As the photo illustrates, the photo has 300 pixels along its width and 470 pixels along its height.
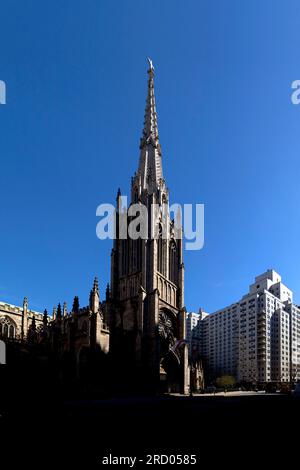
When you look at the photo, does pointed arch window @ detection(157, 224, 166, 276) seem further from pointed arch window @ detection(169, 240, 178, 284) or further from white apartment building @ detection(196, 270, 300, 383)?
white apartment building @ detection(196, 270, 300, 383)

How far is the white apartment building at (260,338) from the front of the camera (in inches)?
4948

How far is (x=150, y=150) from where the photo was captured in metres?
74.1

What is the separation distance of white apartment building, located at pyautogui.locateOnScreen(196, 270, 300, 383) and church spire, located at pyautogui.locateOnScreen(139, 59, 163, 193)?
78.7 metres

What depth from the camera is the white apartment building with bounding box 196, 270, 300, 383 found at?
412 feet

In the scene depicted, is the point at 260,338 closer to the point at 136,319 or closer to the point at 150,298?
the point at 150,298

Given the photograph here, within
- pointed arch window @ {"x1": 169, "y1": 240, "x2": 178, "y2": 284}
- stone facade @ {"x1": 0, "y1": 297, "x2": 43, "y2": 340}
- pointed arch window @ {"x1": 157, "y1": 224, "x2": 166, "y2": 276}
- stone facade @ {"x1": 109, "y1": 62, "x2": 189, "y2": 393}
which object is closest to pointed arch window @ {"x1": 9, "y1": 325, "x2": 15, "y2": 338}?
stone facade @ {"x1": 0, "y1": 297, "x2": 43, "y2": 340}

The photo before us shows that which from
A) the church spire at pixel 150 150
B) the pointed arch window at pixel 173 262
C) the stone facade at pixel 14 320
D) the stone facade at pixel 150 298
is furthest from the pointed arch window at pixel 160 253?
the stone facade at pixel 14 320

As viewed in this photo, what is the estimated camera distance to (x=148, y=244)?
192ft

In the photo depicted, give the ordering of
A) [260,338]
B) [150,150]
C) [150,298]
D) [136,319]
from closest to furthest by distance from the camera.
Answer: [136,319]
[150,298]
[150,150]
[260,338]

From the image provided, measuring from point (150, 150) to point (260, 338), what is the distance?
286 ft

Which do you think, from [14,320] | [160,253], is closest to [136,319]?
[160,253]

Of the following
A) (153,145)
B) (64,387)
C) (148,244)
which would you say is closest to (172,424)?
(64,387)

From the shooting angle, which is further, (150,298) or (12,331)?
(12,331)

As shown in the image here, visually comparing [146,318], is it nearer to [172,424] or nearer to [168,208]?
[168,208]
